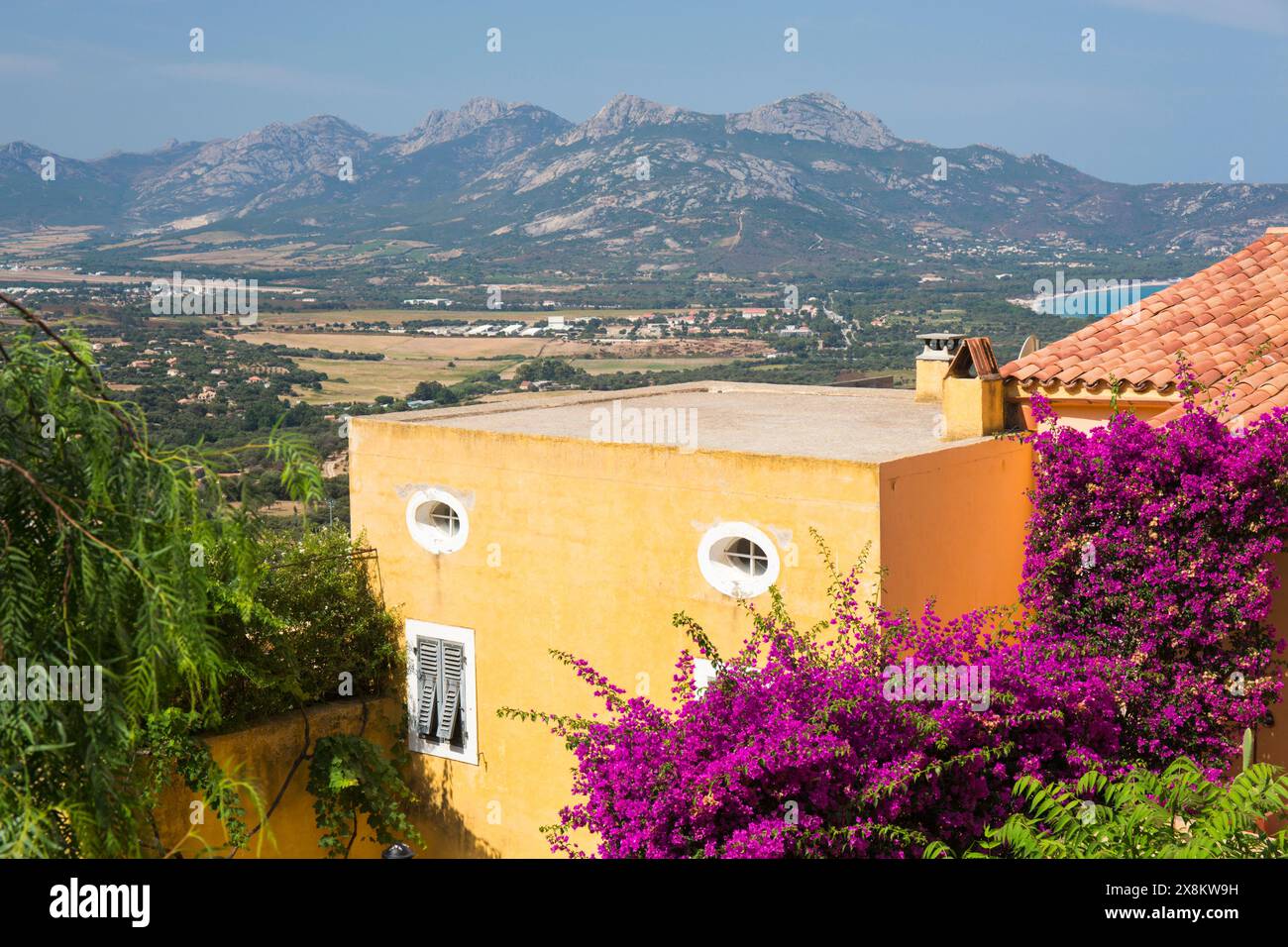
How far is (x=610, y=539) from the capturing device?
1031cm

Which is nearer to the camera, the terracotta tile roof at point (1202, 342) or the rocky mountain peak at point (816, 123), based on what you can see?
the terracotta tile roof at point (1202, 342)

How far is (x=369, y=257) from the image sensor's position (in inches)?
4656

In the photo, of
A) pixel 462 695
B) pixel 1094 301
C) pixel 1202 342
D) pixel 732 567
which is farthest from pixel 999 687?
pixel 1094 301

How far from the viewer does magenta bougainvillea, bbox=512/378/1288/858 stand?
7.42 metres

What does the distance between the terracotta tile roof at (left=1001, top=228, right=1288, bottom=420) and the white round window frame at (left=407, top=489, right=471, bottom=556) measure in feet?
15.0

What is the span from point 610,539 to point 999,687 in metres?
3.27

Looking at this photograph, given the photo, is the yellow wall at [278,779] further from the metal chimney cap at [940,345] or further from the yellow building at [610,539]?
the metal chimney cap at [940,345]

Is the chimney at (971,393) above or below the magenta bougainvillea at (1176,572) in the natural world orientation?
above

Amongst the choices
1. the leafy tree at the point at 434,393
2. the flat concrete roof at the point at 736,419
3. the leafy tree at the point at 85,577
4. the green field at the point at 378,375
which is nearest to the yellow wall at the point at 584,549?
the flat concrete roof at the point at 736,419

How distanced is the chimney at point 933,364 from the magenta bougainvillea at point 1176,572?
2.75m

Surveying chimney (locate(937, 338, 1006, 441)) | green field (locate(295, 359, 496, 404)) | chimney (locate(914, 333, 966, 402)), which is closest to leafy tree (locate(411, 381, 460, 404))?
A: green field (locate(295, 359, 496, 404))

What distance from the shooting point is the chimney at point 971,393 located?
10.7m

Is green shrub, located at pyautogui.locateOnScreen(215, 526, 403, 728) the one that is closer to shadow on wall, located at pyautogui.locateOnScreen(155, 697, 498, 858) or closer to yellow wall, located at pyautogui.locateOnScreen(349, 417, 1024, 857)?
shadow on wall, located at pyautogui.locateOnScreen(155, 697, 498, 858)
